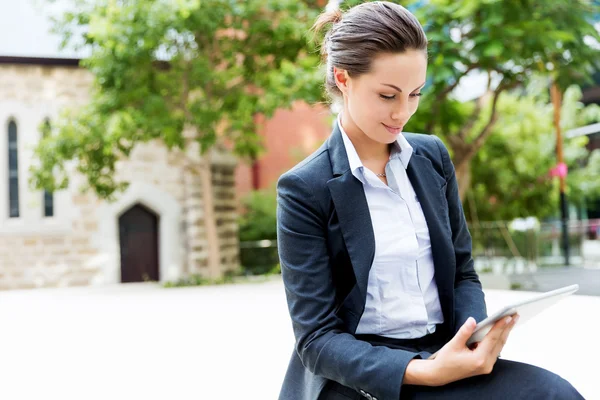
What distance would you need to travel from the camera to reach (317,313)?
1.79m

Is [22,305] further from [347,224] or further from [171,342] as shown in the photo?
[347,224]

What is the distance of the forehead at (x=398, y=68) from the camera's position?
5.99ft

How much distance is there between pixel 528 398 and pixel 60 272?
18.7 metres

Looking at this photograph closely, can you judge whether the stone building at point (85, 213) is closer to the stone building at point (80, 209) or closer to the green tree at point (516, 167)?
the stone building at point (80, 209)

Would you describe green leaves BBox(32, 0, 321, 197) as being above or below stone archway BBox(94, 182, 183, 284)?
above

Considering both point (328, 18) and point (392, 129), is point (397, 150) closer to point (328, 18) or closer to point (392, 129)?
point (392, 129)

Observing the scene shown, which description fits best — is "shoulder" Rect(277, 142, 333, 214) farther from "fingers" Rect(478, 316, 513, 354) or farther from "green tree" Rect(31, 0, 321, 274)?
"green tree" Rect(31, 0, 321, 274)

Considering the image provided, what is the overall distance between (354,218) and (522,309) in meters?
0.49

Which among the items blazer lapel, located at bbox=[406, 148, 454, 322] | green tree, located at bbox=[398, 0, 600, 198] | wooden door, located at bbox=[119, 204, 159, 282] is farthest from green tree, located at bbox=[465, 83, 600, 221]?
blazer lapel, located at bbox=[406, 148, 454, 322]

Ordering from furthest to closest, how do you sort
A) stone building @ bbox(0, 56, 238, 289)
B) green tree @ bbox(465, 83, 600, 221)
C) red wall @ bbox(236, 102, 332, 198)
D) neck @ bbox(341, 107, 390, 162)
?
red wall @ bbox(236, 102, 332, 198), green tree @ bbox(465, 83, 600, 221), stone building @ bbox(0, 56, 238, 289), neck @ bbox(341, 107, 390, 162)

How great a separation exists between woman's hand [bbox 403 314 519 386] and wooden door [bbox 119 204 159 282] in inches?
735

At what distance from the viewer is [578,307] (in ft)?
30.6

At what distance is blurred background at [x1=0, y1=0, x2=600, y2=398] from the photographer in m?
11.7

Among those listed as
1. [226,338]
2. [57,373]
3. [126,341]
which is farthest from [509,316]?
[126,341]
